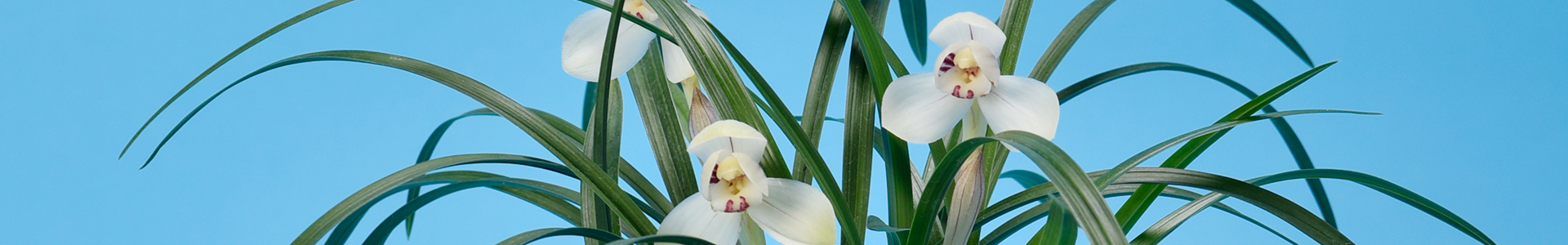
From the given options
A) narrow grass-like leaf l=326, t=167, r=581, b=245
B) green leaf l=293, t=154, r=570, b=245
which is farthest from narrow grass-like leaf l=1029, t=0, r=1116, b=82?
green leaf l=293, t=154, r=570, b=245

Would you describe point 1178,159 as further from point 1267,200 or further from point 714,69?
point 714,69

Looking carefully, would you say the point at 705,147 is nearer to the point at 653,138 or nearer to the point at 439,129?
the point at 653,138

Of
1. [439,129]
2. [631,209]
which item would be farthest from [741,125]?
[439,129]

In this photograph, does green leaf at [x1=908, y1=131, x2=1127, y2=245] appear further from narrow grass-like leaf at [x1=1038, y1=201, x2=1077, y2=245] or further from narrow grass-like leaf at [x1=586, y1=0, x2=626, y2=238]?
narrow grass-like leaf at [x1=586, y1=0, x2=626, y2=238]

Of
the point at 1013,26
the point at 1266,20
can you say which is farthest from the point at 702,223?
the point at 1266,20

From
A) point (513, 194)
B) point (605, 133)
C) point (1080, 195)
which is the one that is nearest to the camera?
point (1080, 195)

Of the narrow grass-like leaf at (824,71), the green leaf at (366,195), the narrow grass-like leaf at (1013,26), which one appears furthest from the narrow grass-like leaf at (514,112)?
the narrow grass-like leaf at (1013,26)
